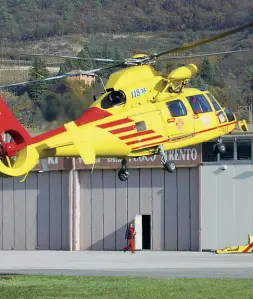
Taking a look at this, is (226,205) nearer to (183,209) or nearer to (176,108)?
(183,209)

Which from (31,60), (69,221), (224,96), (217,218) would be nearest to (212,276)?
(217,218)

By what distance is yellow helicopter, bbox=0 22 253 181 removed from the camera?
4059 cm

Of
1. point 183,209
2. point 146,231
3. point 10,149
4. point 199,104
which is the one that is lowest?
point 146,231

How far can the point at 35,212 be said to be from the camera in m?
69.1

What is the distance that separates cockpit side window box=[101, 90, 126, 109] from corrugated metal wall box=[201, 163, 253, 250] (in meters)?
21.3

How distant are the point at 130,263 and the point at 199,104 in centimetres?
1375

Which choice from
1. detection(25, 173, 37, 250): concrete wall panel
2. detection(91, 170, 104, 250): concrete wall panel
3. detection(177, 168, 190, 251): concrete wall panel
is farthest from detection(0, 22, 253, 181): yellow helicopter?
detection(25, 173, 37, 250): concrete wall panel

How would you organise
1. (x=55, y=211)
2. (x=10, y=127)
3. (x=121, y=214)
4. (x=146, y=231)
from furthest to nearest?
(x=55, y=211) → (x=121, y=214) → (x=146, y=231) → (x=10, y=127)

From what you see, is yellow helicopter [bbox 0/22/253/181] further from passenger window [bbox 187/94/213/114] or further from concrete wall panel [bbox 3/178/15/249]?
concrete wall panel [bbox 3/178/15/249]

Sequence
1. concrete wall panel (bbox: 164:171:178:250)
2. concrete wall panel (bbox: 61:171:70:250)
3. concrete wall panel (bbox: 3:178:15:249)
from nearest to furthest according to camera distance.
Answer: concrete wall panel (bbox: 164:171:178:250), concrete wall panel (bbox: 61:171:70:250), concrete wall panel (bbox: 3:178:15:249)

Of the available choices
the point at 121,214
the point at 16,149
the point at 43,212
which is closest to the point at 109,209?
the point at 121,214

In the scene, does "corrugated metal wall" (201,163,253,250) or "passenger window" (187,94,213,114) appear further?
"corrugated metal wall" (201,163,253,250)

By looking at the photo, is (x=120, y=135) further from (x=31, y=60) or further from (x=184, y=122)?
(x=31, y=60)

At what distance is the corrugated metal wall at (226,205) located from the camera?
62.9 metres
